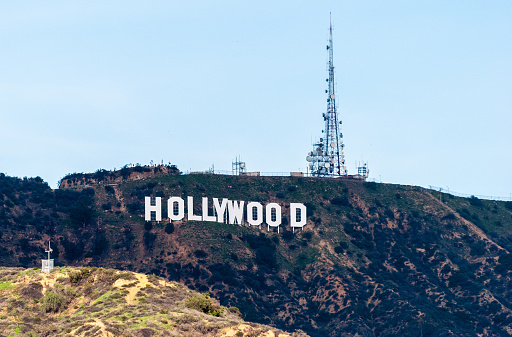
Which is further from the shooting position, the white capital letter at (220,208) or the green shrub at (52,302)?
the white capital letter at (220,208)

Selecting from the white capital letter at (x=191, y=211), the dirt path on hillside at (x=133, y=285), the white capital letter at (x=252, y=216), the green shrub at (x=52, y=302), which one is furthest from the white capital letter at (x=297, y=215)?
the green shrub at (x=52, y=302)

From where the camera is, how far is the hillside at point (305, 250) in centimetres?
15875

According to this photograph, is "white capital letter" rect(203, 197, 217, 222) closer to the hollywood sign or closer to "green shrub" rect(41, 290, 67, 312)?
the hollywood sign

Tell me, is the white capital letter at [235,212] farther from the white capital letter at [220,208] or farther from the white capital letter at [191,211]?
the white capital letter at [191,211]

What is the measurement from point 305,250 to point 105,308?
8822 cm

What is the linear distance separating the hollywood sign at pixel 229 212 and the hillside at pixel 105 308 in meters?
65.7

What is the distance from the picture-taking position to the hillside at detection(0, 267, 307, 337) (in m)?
80.3

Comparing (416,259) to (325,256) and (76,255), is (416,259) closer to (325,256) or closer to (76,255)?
(325,256)

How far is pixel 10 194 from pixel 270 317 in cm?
4304

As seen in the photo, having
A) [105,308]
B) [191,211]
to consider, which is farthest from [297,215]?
[105,308]

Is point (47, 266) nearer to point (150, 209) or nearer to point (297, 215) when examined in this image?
point (150, 209)

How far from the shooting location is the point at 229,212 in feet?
550

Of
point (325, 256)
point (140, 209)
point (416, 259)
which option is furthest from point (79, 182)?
point (416, 259)

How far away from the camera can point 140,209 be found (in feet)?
561
